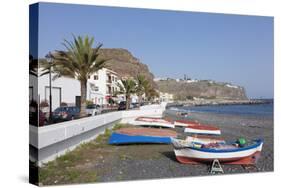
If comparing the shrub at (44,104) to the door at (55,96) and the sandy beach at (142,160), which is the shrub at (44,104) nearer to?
the door at (55,96)

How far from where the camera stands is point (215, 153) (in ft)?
42.8

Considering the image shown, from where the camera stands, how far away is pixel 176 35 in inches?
521

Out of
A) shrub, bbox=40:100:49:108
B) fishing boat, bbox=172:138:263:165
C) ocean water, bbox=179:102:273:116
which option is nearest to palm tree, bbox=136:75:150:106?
ocean water, bbox=179:102:273:116

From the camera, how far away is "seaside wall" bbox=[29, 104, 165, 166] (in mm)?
11305

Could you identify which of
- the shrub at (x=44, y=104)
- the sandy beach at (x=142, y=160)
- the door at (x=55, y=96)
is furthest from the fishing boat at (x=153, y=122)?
the shrub at (x=44, y=104)

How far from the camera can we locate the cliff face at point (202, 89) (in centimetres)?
1323

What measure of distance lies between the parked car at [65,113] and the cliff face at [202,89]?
A: 245 centimetres

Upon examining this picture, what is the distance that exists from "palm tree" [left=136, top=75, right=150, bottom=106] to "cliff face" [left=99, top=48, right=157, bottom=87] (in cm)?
11

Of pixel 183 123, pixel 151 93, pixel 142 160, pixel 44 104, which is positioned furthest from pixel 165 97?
pixel 44 104

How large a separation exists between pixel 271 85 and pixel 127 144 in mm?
4433

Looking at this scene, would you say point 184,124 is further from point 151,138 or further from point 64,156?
point 64,156

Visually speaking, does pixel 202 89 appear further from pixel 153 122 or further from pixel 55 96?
pixel 55 96

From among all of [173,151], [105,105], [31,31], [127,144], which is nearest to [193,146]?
[173,151]

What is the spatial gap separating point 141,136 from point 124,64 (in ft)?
6.76
